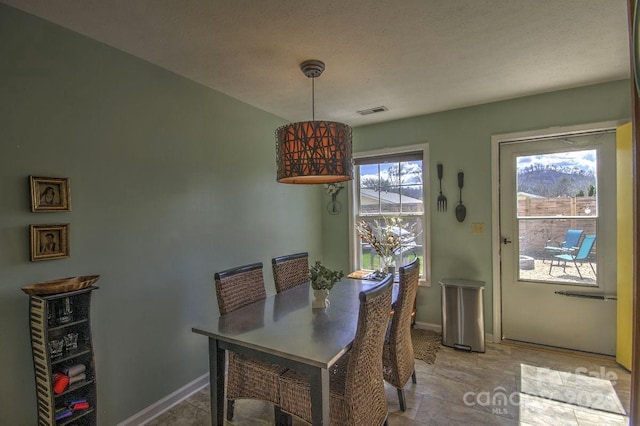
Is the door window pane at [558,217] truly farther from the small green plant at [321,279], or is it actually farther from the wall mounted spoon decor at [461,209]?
the small green plant at [321,279]

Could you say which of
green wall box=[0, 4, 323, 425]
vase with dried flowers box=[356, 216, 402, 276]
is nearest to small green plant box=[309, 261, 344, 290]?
green wall box=[0, 4, 323, 425]

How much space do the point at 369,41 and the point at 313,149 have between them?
0.85 metres

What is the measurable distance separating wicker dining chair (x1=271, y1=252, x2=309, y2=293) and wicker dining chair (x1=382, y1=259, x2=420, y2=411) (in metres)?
0.96

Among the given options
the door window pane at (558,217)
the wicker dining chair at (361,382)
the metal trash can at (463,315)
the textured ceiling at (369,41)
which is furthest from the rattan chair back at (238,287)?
the door window pane at (558,217)

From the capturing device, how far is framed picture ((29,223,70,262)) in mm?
1689

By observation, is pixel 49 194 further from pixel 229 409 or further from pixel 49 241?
pixel 229 409

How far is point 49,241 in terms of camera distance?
1743mm

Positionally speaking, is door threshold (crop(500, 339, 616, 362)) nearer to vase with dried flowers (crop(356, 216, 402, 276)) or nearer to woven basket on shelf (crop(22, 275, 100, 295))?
vase with dried flowers (crop(356, 216, 402, 276))

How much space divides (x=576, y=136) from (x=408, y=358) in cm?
259

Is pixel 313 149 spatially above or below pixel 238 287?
above

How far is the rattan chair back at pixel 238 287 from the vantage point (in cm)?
205

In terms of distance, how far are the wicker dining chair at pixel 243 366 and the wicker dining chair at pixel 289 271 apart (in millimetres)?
298

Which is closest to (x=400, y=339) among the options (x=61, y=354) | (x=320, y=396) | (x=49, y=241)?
(x=320, y=396)

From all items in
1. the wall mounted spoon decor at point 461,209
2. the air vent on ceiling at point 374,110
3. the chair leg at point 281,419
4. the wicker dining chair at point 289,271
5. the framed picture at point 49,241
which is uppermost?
the air vent on ceiling at point 374,110
